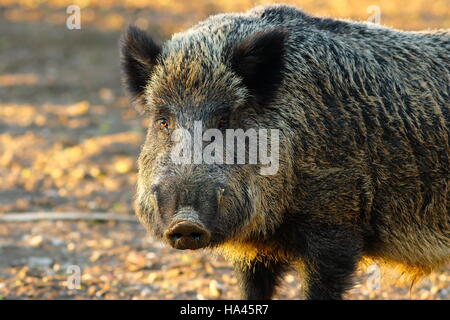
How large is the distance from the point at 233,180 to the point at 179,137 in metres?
0.49

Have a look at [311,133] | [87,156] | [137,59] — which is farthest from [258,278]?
[87,156]

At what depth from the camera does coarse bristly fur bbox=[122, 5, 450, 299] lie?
550 cm

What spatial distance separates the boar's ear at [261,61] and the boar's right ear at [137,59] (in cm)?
66

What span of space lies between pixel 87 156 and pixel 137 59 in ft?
21.3

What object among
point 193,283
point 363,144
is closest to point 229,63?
point 363,144

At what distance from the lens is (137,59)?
19.2ft

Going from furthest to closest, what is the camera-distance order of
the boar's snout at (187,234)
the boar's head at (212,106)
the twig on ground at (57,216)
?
the twig on ground at (57,216) < the boar's head at (212,106) < the boar's snout at (187,234)

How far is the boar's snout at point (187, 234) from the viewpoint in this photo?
4723mm

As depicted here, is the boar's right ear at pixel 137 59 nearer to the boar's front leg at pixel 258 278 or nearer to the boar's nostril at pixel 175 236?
the boar's nostril at pixel 175 236

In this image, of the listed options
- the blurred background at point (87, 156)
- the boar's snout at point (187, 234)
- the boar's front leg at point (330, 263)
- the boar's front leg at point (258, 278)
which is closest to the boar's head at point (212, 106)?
the boar's snout at point (187, 234)

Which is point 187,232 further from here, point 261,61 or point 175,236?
point 261,61

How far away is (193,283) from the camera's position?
7.78 m

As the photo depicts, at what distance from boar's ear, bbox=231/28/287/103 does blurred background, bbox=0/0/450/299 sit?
6.96ft

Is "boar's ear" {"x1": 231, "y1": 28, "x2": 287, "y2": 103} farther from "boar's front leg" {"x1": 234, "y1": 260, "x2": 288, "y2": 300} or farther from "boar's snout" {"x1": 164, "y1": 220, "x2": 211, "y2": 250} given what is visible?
"boar's front leg" {"x1": 234, "y1": 260, "x2": 288, "y2": 300}
